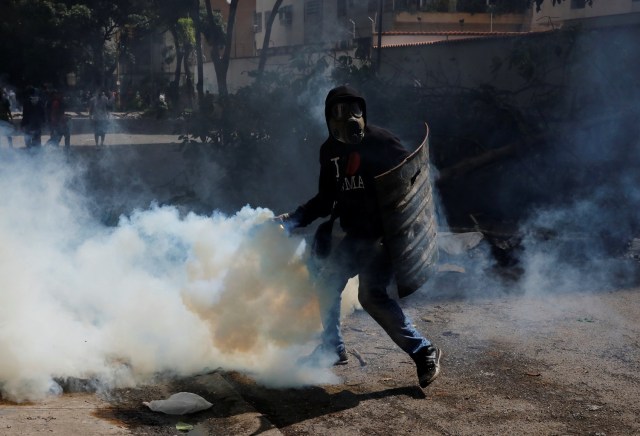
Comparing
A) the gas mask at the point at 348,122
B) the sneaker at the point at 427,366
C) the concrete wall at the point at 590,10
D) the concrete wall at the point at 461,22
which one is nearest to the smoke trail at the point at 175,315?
the sneaker at the point at 427,366

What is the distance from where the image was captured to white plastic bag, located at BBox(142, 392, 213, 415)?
14.0 ft

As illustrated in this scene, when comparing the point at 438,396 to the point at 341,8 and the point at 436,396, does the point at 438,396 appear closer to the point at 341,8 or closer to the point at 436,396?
the point at 436,396

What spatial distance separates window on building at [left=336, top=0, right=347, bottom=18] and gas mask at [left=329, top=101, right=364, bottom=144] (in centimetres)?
1640

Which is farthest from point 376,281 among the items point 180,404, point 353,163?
point 180,404

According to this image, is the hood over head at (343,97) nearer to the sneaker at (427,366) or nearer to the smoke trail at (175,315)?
the smoke trail at (175,315)

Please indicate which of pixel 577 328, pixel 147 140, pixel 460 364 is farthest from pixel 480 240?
pixel 147 140

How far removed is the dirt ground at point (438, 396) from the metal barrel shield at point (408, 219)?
0.66m

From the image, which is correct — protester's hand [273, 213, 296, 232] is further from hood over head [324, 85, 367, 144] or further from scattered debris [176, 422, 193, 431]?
scattered debris [176, 422, 193, 431]

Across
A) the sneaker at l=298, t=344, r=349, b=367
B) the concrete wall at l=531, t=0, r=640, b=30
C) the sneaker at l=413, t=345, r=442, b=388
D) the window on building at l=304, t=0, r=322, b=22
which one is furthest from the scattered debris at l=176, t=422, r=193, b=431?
the concrete wall at l=531, t=0, r=640, b=30

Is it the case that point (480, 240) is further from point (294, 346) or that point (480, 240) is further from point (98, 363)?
point (98, 363)

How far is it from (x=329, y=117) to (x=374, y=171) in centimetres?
43

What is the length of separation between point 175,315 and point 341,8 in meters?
17.1

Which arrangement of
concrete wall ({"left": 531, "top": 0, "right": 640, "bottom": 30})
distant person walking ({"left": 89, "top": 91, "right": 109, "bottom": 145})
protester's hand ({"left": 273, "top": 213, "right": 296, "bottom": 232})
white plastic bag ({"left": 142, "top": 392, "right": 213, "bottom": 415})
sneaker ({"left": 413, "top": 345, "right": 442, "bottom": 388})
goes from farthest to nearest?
concrete wall ({"left": 531, "top": 0, "right": 640, "bottom": 30}) < distant person walking ({"left": 89, "top": 91, "right": 109, "bottom": 145}) < protester's hand ({"left": 273, "top": 213, "right": 296, "bottom": 232}) < sneaker ({"left": 413, "top": 345, "right": 442, "bottom": 388}) < white plastic bag ({"left": 142, "top": 392, "right": 213, "bottom": 415})

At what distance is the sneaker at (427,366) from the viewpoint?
14.7 feet
